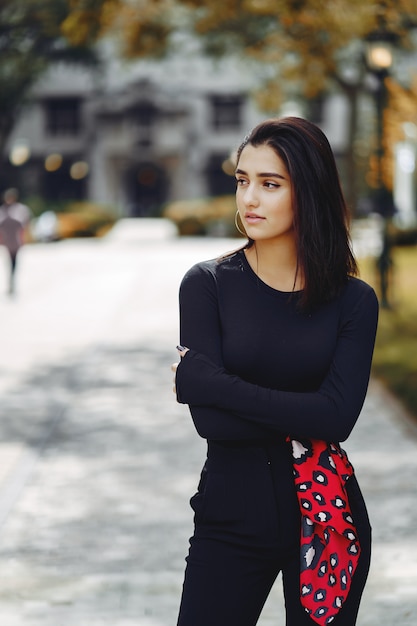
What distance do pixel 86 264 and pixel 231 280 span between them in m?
27.9

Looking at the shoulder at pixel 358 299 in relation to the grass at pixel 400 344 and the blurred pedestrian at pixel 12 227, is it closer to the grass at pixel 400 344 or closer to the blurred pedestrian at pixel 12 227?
the grass at pixel 400 344

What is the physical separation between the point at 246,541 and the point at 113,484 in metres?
4.13

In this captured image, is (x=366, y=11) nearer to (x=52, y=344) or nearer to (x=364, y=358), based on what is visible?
(x=52, y=344)

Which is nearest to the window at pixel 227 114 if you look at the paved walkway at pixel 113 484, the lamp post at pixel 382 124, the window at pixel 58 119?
the window at pixel 58 119

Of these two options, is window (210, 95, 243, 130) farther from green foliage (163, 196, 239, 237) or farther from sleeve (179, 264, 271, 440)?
sleeve (179, 264, 271, 440)

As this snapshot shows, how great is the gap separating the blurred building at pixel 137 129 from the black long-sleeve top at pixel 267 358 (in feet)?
205

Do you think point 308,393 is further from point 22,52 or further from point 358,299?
point 22,52

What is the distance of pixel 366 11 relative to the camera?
1440 centimetres

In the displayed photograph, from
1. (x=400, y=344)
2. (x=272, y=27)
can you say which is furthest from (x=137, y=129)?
(x=400, y=344)

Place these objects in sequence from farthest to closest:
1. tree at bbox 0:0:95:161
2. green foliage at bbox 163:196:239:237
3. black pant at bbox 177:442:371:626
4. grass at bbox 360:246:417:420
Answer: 1. green foliage at bbox 163:196:239:237
2. tree at bbox 0:0:95:161
3. grass at bbox 360:246:417:420
4. black pant at bbox 177:442:371:626

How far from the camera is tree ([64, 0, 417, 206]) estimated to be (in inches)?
504

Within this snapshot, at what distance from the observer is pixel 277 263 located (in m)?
2.68

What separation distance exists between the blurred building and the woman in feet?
205

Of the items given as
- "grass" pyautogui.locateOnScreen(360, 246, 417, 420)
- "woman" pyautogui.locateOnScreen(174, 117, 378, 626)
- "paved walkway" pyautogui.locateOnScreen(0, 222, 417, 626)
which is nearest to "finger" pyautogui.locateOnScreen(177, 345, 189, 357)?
"woman" pyautogui.locateOnScreen(174, 117, 378, 626)
